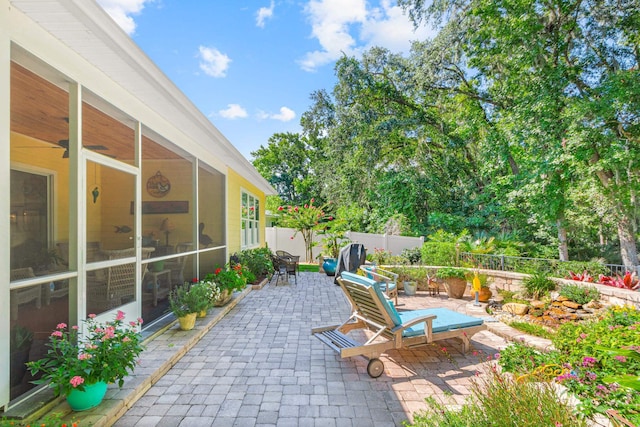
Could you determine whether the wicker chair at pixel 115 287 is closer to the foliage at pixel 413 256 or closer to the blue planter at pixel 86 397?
the blue planter at pixel 86 397

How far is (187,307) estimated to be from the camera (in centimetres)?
459

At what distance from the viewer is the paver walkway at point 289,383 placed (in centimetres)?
258

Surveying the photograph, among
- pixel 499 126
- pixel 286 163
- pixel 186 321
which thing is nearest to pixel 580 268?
pixel 499 126

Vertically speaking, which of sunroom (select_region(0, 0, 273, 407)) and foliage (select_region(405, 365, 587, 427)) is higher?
sunroom (select_region(0, 0, 273, 407))

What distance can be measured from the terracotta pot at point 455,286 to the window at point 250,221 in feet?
19.3

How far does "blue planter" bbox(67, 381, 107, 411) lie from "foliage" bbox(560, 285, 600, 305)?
21.7 feet

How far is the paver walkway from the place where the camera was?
2580mm

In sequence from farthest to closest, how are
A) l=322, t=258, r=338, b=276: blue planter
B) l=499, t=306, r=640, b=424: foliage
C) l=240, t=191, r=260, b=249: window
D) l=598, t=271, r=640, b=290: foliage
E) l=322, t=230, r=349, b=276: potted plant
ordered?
l=322, t=230, r=349, b=276: potted plant
l=322, t=258, r=338, b=276: blue planter
l=240, t=191, r=260, b=249: window
l=598, t=271, r=640, b=290: foliage
l=499, t=306, r=640, b=424: foliage

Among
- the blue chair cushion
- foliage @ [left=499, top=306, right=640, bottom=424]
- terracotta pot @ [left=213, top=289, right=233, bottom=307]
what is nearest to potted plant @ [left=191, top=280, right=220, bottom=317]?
terracotta pot @ [left=213, top=289, right=233, bottom=307]

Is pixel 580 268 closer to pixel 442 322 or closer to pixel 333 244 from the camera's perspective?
pixel 442 322

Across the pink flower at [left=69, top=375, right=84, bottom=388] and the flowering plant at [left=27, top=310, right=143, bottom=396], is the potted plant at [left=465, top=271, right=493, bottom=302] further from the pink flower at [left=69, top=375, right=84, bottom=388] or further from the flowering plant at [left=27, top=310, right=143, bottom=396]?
the pink flower at [left=69, top=375, right=84, bottom=388]

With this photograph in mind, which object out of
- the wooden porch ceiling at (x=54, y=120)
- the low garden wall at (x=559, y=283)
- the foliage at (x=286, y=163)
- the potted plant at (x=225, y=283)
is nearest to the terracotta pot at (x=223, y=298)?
the potted plant at (x=225, y=283)

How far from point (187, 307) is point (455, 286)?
5.54 metres

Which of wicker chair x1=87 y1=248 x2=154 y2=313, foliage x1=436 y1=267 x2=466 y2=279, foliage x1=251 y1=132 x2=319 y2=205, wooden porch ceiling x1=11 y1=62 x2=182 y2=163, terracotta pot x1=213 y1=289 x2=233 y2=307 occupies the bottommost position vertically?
terracotta pot x1=213 y1=289 x2=233 y2=307
